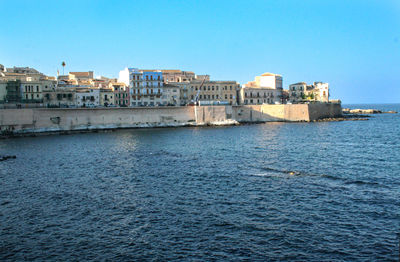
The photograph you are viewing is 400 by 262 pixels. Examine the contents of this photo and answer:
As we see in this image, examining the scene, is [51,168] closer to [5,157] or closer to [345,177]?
[5,157]

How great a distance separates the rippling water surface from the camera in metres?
14.8

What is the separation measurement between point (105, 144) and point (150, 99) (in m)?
32.2

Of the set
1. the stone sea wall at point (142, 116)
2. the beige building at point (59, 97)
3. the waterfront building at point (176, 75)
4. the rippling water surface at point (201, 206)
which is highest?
the waterfront building at point (176, 75)

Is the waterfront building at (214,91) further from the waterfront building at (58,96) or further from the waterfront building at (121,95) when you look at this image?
the waterfront building at (58,96)

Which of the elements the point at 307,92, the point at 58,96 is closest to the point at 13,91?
the point at 58,96

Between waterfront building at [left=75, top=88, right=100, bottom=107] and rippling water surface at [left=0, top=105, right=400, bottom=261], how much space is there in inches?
1401

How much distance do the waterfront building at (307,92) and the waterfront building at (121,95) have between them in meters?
45.2

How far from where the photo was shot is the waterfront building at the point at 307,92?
320 ft

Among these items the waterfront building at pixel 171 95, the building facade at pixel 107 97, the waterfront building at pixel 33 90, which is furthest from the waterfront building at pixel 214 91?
the waterfront building at pixel 33 90

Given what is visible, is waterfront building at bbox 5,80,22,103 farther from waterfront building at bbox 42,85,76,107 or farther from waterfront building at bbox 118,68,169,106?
waterfront building at bbox 118,68,169,106

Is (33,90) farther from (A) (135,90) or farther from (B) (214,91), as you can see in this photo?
(B) (214,91)

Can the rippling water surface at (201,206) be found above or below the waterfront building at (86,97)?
below

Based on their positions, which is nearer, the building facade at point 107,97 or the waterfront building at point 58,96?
the waterfront building at point 58,96

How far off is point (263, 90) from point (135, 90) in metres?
30.7
